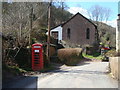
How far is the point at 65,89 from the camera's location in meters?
8.18

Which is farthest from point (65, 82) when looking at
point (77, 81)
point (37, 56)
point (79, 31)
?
point (79, 31)

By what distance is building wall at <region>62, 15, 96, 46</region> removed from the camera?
4478 cm

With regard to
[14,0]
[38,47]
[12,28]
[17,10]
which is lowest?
[38,47]

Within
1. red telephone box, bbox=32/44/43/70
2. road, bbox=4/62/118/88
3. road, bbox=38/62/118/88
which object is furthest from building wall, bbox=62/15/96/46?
road, bbox=4/62/118/88

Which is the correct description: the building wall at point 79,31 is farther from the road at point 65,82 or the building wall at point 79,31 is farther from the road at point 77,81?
the road at point 65,82

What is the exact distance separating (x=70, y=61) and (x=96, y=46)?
20.0m

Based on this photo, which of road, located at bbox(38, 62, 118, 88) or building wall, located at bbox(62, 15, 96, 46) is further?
building wall, located at bbox(62, 15, 96, 46)

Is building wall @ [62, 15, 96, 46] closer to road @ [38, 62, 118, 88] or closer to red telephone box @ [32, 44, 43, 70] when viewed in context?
red telephone box @ [32, 44, 43, 70]

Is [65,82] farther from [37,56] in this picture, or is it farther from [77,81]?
[37,56]

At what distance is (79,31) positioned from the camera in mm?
45031

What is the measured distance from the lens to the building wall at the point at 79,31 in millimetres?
44781

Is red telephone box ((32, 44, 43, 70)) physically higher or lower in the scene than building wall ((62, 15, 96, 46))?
lower

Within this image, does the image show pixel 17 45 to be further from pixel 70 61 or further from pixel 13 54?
pixel 70 61

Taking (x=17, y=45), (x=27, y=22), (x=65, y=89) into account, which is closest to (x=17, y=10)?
(x=27, y=22)
